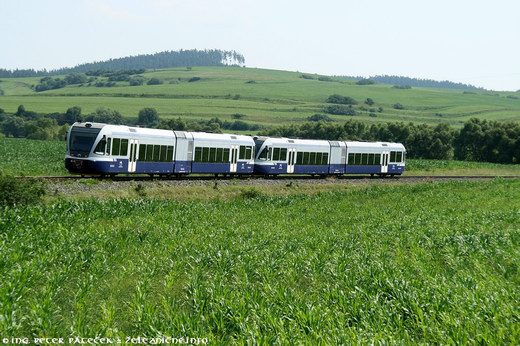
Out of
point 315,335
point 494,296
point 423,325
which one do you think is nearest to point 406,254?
point 494,296

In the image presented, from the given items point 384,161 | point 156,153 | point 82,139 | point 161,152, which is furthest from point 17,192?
point 384,161

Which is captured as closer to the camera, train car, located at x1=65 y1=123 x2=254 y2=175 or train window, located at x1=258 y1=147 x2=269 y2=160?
train car, located at x1=65 y1=123 x2=254 y2=175

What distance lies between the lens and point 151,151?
39438 millimetres

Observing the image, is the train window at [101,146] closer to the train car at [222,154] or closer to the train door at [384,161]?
the train car at [222,154]

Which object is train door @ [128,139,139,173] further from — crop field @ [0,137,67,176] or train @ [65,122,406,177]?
crop field @ [0,137,67,176]

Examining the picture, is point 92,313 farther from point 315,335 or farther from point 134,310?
point 315,335

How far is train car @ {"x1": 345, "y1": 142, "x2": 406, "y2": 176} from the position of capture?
5716 cm

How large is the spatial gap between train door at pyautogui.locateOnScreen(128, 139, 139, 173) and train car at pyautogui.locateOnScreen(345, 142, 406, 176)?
23405mm

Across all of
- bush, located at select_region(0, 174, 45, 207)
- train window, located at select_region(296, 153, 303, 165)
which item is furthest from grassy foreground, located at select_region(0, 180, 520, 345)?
train window, located at select_region(296, 153, 303, 165)

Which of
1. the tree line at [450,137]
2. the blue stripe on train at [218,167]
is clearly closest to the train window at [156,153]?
the blue stripe on train at [218,167]

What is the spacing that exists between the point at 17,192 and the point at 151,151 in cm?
1211

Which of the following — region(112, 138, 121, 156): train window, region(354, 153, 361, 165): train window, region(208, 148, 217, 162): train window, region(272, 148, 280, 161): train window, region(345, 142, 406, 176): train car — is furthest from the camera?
region(354, 153, 361, 165): train window

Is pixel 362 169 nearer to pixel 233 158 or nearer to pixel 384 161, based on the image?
pixel 384 161

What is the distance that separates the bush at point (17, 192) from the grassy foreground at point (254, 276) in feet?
5.67
